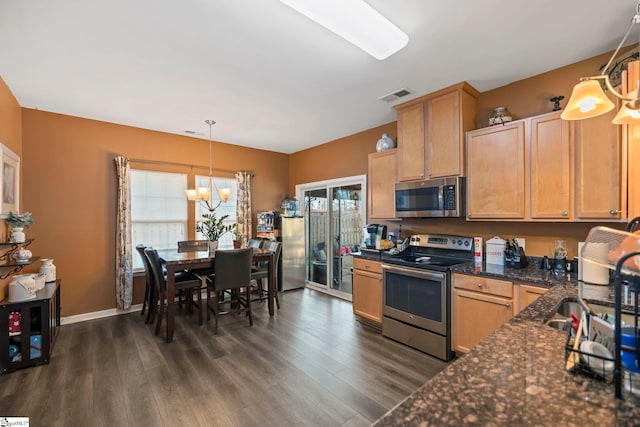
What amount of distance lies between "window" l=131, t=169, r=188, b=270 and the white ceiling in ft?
3.63

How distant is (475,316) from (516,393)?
1962 mm

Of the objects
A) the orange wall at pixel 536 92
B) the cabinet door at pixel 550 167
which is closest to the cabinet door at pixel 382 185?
the orange wall at pixel 536 92

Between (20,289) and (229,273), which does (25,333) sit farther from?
(229,273)

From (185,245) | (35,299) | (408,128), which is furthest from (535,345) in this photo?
(185,245)

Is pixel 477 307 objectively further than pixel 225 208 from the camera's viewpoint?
No

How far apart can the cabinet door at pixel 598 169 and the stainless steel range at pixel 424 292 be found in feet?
3.43

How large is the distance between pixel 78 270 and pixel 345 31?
4250mm

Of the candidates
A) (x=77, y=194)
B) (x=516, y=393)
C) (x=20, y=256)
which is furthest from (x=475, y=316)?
(x=77, y=194)

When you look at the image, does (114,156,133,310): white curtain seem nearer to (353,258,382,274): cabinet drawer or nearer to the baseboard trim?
the baseboard trim

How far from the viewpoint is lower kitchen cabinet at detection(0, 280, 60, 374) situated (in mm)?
2562

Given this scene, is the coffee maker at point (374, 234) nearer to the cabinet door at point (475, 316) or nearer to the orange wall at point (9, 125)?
the cabinet door at point (475, 316)

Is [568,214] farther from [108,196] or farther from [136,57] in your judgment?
[108,196]

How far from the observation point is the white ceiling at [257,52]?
6.23 ft

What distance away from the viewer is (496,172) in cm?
271
